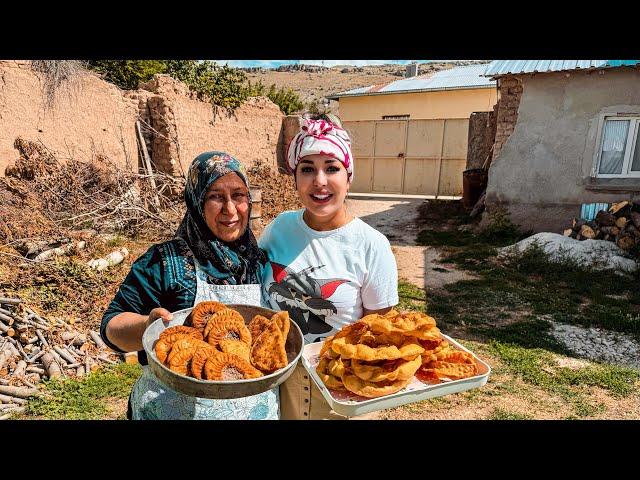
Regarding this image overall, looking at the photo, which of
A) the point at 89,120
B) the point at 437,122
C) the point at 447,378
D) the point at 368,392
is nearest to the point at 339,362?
the point at 368,392

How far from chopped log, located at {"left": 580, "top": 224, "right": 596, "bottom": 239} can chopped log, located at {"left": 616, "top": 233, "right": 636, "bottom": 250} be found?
0.40 metres

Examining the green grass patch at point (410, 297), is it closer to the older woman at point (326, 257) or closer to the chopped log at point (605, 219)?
the older woman at point (326, 257)

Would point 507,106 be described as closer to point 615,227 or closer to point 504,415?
point 615,227

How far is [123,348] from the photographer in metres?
1.71

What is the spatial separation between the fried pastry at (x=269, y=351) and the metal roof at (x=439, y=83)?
16968 millimetres

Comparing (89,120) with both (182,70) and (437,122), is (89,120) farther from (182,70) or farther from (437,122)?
(437,122)

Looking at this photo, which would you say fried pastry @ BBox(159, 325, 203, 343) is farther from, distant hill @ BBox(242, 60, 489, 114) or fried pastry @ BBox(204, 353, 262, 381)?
distant hill @ BBox(242, 60, 489, 114)

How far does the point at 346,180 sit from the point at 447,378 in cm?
97

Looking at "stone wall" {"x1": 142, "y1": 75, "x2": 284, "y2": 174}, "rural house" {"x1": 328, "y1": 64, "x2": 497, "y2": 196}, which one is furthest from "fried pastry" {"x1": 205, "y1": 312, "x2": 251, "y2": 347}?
"rural house" {"x1": 328, "y1": 64, "x2": 497, "y2": 196}

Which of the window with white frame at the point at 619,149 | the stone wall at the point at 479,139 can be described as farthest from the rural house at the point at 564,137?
the stone wall at the point at 479,139

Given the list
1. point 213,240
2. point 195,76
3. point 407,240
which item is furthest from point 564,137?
point 195,76

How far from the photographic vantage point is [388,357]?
140 centimetres

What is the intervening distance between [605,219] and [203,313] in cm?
854

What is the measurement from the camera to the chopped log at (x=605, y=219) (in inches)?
302
